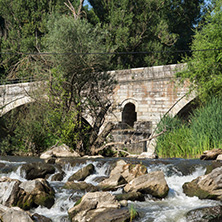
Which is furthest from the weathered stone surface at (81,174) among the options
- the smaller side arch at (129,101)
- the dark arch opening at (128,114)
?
the dark arch opening at (128,114)

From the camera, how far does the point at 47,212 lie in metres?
6.53

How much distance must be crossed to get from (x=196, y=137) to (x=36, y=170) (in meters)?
5.01

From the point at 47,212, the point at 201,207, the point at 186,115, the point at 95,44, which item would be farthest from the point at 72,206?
the point at 186,115

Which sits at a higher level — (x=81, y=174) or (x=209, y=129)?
(x=209, y=129)

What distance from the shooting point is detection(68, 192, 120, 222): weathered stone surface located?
5793mm

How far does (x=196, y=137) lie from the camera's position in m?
11.0

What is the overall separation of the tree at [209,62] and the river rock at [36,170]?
661 cm

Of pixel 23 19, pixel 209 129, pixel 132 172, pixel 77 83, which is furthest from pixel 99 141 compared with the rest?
pixel 23 19

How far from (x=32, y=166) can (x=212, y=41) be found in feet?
26.6

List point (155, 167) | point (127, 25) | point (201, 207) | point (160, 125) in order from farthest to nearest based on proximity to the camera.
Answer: point (127, 25) < point (160, 125) < point (155, 167) < point (201, 207)

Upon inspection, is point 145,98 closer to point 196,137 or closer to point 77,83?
point 77,83

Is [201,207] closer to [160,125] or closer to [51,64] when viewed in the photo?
[160,125]

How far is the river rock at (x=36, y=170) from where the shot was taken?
886 centimetres

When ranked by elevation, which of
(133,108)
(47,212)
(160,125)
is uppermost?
(133,108)
